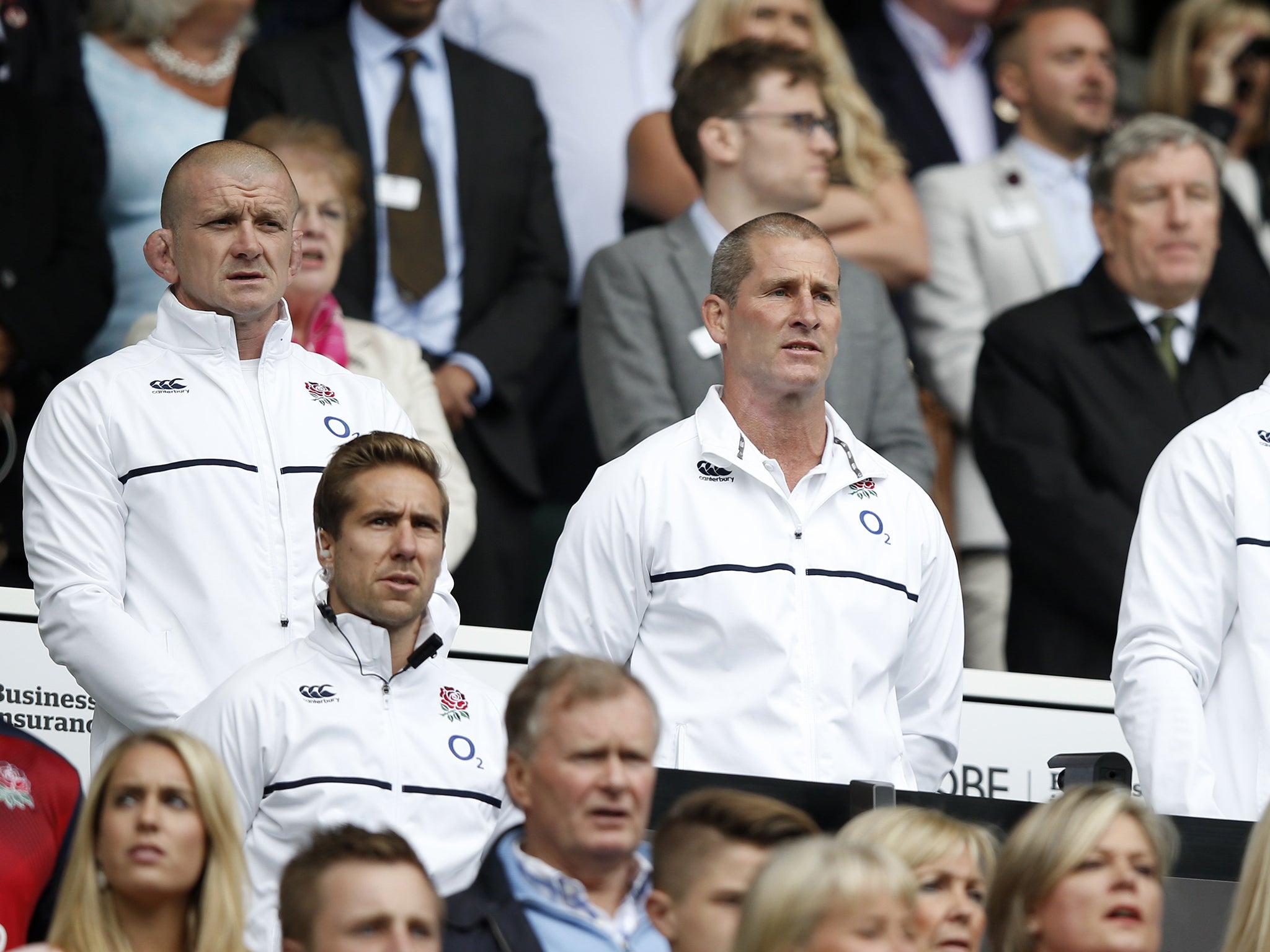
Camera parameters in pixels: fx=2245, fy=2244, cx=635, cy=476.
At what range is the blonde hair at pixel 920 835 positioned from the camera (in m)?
4.08

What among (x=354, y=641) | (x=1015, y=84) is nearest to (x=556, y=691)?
(x=354, y=641)

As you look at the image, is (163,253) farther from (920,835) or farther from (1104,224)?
(1104,224)

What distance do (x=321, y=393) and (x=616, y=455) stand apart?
1.34 m

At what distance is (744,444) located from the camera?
200 inches

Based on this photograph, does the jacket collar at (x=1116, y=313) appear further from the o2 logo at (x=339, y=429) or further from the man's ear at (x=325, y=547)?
the man's ear at (x=325, y=547)

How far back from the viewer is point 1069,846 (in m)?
4.12

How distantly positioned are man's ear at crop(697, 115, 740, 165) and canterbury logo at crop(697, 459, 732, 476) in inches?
63.6

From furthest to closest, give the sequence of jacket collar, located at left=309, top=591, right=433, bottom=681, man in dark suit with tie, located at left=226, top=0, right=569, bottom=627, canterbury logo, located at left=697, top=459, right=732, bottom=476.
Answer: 1. man in dark suit with tie, located at left=226, top=0, right=569, bottom=627
2. canterbury logo, located at left=697, top=459, right=732, bottom=476
3. jacket collar, located at left=309, top=591, right=433, bottom=681

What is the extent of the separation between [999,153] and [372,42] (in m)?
2.28

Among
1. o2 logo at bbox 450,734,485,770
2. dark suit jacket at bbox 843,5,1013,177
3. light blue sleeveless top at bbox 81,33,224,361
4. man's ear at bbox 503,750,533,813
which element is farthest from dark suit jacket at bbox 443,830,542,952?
dark suit jacket at bbox 843,5,1013,177

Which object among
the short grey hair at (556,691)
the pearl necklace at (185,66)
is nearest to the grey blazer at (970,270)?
the pearl necklace at (185,66)

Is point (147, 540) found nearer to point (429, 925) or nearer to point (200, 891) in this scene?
point (200, 891)

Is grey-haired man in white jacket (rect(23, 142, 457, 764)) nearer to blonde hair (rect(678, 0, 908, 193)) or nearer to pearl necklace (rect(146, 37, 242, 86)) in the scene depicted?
pearl necklace (rect(146, 37, 242, 86))

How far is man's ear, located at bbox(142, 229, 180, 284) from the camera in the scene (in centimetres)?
504
